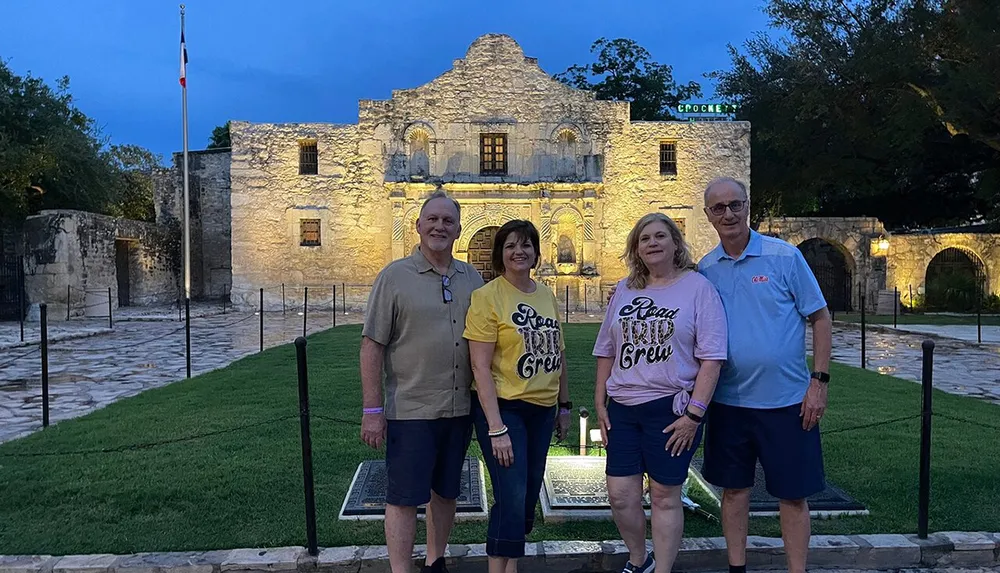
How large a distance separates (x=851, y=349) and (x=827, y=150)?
15433 mm

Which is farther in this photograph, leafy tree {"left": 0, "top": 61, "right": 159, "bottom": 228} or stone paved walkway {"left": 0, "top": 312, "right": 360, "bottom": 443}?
leafy tree {"left": 0, "top": 61, "right": 159, "bottom": 228}

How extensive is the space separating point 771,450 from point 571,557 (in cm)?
126

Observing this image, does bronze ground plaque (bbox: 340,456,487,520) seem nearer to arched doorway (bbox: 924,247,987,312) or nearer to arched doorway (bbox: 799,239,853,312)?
arched doorway (bbox: 799,239,853,312)

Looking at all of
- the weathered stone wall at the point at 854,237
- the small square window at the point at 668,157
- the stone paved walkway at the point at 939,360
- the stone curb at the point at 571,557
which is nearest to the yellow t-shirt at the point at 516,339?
the stone curb at the point at 571,557

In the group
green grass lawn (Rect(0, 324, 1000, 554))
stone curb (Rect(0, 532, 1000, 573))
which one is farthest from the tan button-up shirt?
green grass lawn (Rect(0, 324, 1000, 554))

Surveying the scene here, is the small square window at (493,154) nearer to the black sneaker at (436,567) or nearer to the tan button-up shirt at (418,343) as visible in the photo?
the tan button-up shirt at (418,343)

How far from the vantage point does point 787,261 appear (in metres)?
3.07

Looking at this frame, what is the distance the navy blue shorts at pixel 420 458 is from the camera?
10.0 ft

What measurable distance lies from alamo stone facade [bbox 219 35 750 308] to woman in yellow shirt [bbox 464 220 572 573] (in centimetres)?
1993

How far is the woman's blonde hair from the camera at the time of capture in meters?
3.10

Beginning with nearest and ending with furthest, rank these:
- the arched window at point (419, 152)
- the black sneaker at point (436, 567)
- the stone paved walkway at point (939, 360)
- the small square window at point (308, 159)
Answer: the black sneaker at point (436, 567)
the stone paved walkway at point (939, 360)
the arched window at point (419, 152)
the small square window at point (308, 159)

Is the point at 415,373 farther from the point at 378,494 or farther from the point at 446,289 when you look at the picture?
the point at 378,494

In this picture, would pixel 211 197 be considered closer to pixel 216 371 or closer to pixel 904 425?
pixel 216 371

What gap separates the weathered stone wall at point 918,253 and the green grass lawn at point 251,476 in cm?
1865
